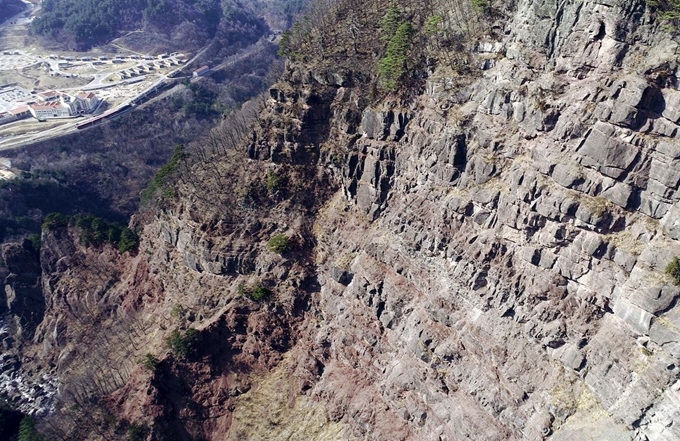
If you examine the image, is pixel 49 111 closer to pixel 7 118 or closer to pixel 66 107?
pixel 66 107

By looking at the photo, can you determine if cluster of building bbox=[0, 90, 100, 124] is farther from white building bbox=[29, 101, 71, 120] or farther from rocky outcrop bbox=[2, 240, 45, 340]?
rocky outcrop bbox=[2, 240, 45, 340]

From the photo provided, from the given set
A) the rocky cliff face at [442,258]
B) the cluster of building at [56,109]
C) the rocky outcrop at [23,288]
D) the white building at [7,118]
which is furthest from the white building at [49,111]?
the rocky cliff face at [442,258]

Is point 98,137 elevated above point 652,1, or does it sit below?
below

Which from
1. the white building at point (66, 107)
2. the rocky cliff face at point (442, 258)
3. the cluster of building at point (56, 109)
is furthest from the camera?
the white building at point (66, 107)

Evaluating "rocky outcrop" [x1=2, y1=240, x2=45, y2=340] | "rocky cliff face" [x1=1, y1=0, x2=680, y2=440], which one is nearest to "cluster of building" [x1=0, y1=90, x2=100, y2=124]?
"rocky outcrop" [x1=2, y1=240, x2=45, y2=340]

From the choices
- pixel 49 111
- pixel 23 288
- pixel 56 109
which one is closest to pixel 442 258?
pixel 23 288

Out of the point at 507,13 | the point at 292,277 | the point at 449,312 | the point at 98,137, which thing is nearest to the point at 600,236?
the point at 449,312

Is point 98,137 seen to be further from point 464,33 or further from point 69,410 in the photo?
point 464,33

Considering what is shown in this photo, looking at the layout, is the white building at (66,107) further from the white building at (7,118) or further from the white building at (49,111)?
the white building at (7,118)
